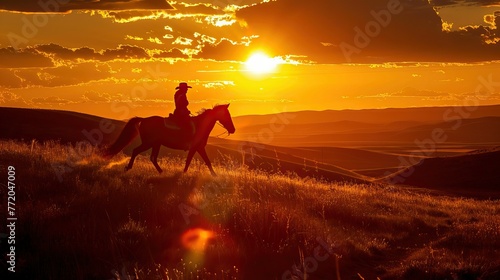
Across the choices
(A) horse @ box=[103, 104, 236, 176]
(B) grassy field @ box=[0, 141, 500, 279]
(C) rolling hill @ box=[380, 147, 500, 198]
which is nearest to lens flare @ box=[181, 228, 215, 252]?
(B) grassy field @ box=[0, 141, 500, 279]

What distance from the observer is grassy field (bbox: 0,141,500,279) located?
8961 millimetres

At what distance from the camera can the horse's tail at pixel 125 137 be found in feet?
65.0

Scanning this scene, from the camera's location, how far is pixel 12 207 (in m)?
10.4

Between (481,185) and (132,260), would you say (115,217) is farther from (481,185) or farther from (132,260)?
(481,185)

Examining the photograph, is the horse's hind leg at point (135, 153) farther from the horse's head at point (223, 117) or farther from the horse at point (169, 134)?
the horse's head at point (223, 117)

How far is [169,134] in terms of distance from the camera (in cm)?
1934

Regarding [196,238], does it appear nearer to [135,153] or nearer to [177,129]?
[135,153]

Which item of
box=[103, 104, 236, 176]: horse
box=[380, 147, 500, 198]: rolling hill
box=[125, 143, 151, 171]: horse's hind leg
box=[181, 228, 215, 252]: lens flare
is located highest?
box=[103, 104, 236, 176]: horse

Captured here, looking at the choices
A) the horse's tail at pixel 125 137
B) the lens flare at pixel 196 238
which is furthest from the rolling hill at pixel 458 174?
the lens flare at pixel 196 238

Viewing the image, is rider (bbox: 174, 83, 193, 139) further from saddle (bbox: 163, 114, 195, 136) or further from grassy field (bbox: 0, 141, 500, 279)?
grassy field (bbox: 0, 141, 500, 279)

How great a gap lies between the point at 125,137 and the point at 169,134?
1.64 m

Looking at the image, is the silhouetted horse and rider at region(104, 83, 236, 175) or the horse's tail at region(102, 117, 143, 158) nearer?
the silhouetted horse and rider at region(104, 83, 236, 175)

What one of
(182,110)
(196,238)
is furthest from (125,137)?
(196,238)

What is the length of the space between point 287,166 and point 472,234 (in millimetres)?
50169
